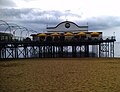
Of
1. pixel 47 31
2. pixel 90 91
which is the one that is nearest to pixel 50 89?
pixel 90 91

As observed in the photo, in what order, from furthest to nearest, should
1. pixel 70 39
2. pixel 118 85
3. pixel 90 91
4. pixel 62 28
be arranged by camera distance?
1. pixel 62 28
2. pixel 70 39
3. pixel 118 85
4. pixel 90 91

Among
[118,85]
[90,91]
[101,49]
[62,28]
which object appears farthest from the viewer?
[101,49]

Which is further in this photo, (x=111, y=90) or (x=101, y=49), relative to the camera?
(x=101, y=49)

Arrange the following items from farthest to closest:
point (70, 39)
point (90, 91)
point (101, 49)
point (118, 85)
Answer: point (101, 49), point (70, 39), point (118, 85), point (90, 91)

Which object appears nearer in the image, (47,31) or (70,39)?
(70,39)

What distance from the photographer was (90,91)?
1237 centimetres

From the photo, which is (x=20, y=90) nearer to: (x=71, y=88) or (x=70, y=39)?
(x=71, y=88)

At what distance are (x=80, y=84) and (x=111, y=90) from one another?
86.5 inches

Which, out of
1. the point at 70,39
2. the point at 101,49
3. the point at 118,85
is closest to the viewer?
the point at 118,85

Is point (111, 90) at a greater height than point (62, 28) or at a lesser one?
lesser

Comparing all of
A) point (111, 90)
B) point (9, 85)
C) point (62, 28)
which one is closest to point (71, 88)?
point (111, 90)

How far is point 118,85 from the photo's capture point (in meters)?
13.8

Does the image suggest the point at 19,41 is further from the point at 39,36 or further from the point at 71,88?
the point at 71,88

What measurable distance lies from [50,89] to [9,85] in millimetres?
2299
